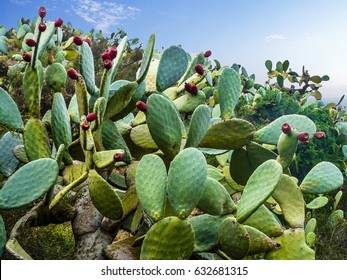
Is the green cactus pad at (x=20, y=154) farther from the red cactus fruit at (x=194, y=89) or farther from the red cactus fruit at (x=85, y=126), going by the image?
the red cactus fruit at (x=194, y=89)

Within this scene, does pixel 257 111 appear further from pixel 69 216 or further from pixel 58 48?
pixel 69 216

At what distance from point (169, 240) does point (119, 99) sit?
0.86m

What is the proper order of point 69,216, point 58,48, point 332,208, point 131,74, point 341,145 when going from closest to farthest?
point 69,216 < point 332,208 < point 341,145 < point 58,48 < point 131,74

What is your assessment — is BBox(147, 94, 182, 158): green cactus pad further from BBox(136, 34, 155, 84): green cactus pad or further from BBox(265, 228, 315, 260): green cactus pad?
BBox(265, 228, 315, 260): green cactus pad

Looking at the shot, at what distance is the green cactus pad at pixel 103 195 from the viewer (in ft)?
7.29

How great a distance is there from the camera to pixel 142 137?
111 inches

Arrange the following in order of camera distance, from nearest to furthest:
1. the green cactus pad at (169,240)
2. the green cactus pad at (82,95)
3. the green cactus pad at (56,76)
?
the green cactus pad at (169,240) → the green cactus pad at (82,95) → the green cactus pad at (56,76)

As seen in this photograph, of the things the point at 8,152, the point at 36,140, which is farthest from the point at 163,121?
the point at 8,152

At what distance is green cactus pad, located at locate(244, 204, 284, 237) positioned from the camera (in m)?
2.48

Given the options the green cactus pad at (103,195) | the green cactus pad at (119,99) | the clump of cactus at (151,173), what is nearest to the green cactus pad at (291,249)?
the clump of cactus at (151,173)

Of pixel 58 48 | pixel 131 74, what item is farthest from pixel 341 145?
pixel 58 48

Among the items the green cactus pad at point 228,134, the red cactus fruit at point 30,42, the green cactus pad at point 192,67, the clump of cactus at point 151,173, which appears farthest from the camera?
the green cactus pad at point 192,67

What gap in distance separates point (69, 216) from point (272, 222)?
41.9 inches

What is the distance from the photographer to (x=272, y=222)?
2.48m
